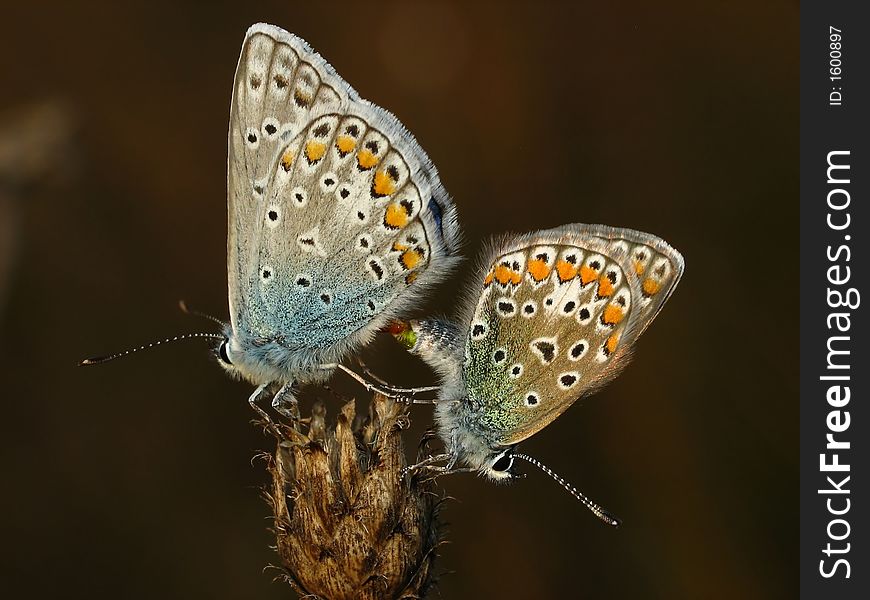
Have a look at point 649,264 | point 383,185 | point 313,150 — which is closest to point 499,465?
point 649,264

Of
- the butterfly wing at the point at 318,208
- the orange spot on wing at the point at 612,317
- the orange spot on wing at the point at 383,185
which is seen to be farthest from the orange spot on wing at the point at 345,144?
the orange spot on wing at the point at 612,317

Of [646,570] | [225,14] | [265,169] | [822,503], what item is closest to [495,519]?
[646,570]

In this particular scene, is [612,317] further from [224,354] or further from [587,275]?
[224,354]

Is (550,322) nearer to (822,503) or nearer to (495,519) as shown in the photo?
(822,503)

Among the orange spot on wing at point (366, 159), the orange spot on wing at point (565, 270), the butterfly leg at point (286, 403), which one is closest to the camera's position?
the butterfly leg at point (286, 403)

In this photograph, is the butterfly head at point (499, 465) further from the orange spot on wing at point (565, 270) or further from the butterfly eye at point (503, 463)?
the orange spot on wing at point (565, 270)

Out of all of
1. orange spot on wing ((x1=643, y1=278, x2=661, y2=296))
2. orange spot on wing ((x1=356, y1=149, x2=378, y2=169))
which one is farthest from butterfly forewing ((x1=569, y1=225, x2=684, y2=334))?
orange spot on wing ((x1=356, y1=149, x2=378, y2=169))
